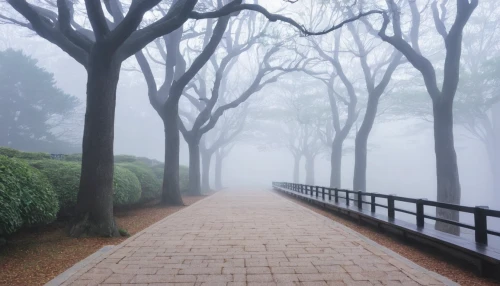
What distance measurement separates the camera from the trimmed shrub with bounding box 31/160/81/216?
8.59 m

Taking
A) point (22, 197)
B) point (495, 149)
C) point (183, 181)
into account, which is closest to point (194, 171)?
point (183, 181)

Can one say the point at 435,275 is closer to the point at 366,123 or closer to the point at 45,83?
the point at 366,123

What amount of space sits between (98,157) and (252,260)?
185 inches

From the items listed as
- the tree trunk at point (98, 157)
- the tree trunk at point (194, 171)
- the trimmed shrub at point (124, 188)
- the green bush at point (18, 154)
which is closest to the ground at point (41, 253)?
the tree trunk at point (98, 157)

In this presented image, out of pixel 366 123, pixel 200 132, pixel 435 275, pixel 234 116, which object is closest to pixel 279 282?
pixel 435 275

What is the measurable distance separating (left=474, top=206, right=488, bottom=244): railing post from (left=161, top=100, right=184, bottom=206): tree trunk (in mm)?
11952

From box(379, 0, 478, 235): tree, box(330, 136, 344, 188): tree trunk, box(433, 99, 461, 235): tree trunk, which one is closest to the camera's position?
box(379, 0, 478, 235): tree

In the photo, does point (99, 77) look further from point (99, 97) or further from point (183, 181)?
point (183, 181)

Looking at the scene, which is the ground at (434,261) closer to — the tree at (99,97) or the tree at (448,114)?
the tree at (448,114)

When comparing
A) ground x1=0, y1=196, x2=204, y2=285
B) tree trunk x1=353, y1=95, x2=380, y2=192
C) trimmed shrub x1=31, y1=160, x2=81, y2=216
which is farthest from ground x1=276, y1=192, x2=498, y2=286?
tree trunk x1=353, y1=95, x2=380, y2=192

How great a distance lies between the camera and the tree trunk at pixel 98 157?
793 centimetres

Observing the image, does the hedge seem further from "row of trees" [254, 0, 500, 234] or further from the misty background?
the misty background

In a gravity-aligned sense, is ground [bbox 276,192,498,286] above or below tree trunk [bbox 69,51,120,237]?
below

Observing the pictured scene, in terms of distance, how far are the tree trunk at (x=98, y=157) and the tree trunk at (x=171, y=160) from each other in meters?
6.78
